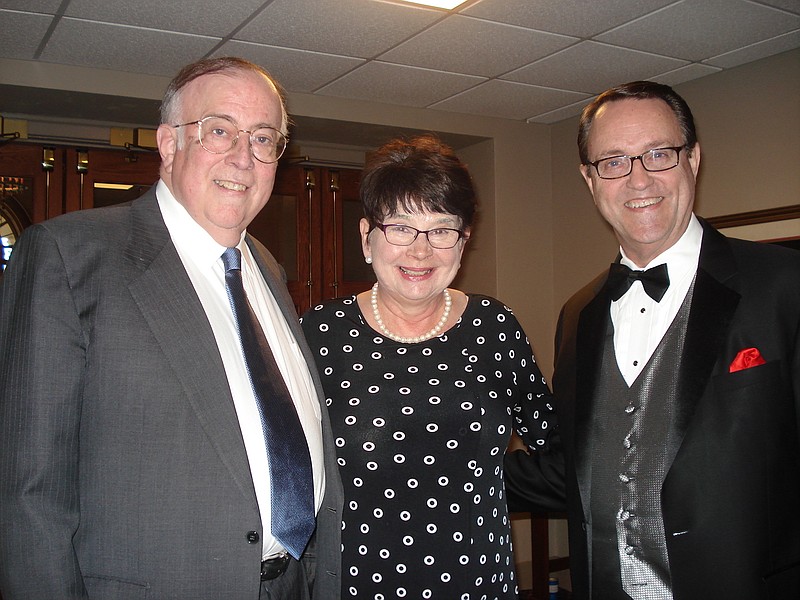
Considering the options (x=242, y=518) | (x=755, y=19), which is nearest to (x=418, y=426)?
(x=242, y=518)

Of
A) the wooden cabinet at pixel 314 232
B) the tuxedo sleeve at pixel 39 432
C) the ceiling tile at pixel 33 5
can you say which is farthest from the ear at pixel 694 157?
the wooden cabinet at pixel 314 232

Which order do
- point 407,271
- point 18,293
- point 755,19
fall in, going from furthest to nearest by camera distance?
point 755,19 < point 407,271 < point 18,293

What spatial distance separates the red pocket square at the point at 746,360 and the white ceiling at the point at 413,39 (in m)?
2.27

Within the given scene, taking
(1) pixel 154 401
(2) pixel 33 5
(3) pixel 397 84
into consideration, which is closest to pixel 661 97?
(1) pixel 154 401

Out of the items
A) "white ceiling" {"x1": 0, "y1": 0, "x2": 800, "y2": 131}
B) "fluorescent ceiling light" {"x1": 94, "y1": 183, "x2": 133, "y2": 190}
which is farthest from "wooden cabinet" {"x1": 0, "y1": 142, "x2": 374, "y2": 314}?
"white ceiling" {"x1": 0, "y1": 0, "x2": 800, "y2": 131}

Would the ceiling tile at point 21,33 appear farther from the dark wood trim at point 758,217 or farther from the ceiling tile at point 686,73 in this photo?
the dark wood trim at point 758,217

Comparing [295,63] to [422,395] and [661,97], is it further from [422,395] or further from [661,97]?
[422,395]

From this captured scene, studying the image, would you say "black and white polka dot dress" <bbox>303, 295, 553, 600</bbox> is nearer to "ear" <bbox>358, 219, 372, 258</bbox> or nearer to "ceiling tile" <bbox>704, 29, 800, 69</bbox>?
"ear" <bbox>358, 219, 372, 258</bbox>

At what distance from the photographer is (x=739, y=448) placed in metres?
1.65

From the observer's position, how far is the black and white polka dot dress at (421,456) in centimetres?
183

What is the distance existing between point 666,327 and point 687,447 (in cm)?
32

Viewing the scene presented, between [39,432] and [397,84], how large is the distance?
3.81m

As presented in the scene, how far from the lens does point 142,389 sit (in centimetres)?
135

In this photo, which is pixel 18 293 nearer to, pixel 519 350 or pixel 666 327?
pixel 519 350
